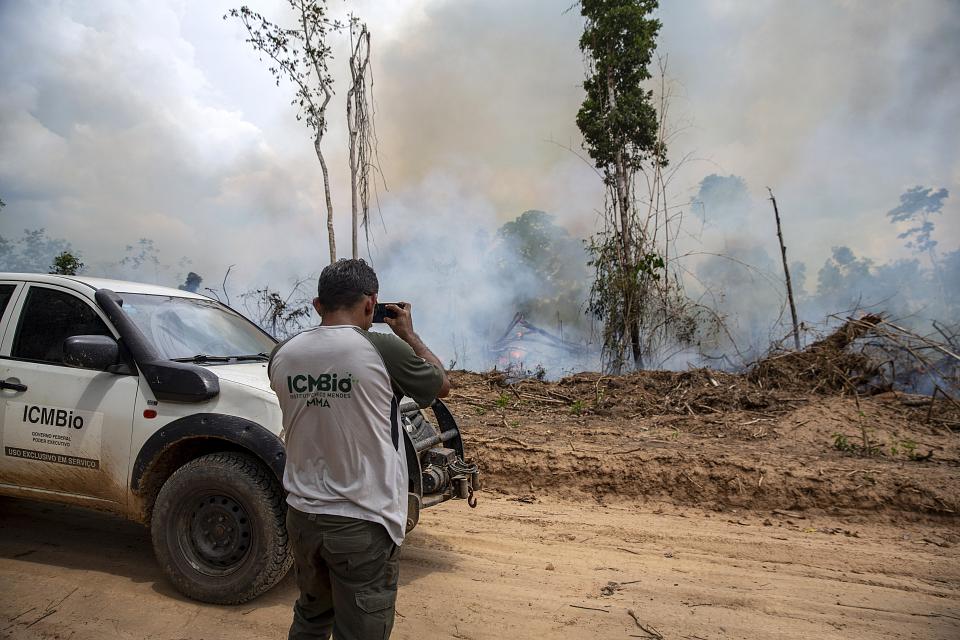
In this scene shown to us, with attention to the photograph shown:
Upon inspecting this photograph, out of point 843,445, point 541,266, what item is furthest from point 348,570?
point 541,266

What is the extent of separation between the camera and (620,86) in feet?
46.1

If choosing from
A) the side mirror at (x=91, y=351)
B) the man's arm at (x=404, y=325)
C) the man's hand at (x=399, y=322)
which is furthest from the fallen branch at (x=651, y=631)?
the side mirror at (x=91, y=351)

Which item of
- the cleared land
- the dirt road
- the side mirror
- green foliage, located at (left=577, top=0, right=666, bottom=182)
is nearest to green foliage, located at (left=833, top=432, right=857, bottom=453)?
the cleared land

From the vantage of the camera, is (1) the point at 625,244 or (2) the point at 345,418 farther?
(1) the point at 625,244

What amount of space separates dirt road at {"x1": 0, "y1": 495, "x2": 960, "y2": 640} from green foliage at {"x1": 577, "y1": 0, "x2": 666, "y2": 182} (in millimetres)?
10326

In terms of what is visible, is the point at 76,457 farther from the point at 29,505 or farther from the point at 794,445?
the point at 794,445

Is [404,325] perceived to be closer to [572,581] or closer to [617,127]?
[572,581]

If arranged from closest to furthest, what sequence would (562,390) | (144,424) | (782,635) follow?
(782,635) < (144,424) < (562,390)

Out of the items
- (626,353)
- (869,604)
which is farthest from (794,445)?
(626,353)

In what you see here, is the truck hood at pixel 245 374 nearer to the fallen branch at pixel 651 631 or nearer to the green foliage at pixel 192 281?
the fallen branch at pixel 651 631

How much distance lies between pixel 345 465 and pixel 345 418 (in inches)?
6.5

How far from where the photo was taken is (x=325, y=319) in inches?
88.4

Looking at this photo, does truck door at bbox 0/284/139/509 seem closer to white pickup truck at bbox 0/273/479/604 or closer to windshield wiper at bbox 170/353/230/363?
white pickup truck at bbox 0/273/479/604

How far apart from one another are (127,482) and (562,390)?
6.92 meters
